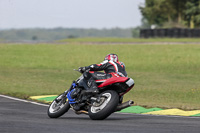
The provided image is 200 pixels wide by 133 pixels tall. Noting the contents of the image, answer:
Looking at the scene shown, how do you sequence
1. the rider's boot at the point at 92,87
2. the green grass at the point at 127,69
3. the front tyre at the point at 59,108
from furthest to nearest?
the green grass at the point at 127,69 < the front tyre at the point at 59,108 < the rider's boot at the point at 92,87

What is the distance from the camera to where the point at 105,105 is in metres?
9.70

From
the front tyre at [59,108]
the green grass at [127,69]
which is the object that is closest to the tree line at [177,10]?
the green grass at [127,69]

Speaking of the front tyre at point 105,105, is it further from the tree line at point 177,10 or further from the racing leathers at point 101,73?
the tree line at point 177,10

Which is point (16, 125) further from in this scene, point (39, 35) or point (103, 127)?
point (39, 35)

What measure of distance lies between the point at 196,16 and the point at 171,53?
29.9m

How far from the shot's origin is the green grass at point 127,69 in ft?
59.6

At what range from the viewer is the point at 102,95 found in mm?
9844

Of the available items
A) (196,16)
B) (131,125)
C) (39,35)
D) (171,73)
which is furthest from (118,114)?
(39,35)

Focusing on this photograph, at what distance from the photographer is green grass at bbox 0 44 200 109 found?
715 inches

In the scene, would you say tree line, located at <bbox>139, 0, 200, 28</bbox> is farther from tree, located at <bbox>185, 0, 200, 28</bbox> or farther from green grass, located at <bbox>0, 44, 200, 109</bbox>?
green grass, located at <bbox>0, 44, 200, 109</bbox>

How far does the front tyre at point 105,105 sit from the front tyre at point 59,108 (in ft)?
3.14

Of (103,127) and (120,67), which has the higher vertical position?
(120,67)

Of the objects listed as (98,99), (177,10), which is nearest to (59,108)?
(98,99)

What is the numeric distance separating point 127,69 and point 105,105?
72.6 feet
